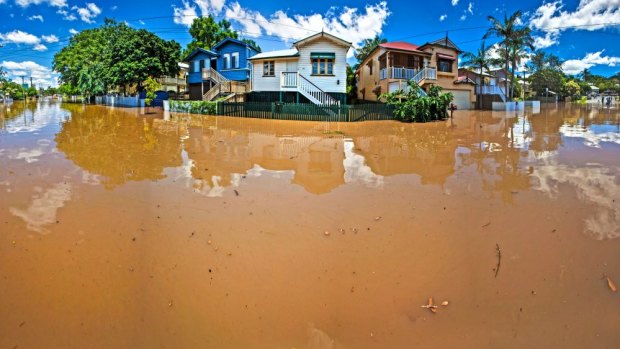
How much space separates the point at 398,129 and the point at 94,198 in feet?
50.9

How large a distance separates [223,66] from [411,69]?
18.4 meters

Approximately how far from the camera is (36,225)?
214 inches

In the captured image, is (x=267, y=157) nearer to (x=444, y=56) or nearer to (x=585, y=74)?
(x=444, y=56)

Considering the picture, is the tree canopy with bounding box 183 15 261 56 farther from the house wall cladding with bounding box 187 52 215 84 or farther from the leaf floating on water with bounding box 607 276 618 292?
the leaf floating on water with bounding box 607 276 618 292

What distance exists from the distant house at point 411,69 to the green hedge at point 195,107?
13.2 meters

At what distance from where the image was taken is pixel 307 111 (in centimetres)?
2428

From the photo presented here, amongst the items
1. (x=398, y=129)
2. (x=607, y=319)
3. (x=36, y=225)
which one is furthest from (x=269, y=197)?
(x=398, y=129)

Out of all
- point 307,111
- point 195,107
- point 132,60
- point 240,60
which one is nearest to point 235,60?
point 240,60

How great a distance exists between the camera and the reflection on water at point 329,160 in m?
7.56

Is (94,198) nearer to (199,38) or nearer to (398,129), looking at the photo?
(398,129)

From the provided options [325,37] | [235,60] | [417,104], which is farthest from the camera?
[235,60]

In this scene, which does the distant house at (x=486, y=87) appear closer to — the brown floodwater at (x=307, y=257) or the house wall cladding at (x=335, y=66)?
the house wall cladding at (x=335, y=66)

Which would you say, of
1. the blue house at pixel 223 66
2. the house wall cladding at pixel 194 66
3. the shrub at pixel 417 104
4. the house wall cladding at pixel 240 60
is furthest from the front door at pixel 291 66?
the house wall cladding at pixel 194 66

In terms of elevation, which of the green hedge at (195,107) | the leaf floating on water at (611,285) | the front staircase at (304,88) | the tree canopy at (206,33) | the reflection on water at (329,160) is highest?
the tree canopy at (206,33)
